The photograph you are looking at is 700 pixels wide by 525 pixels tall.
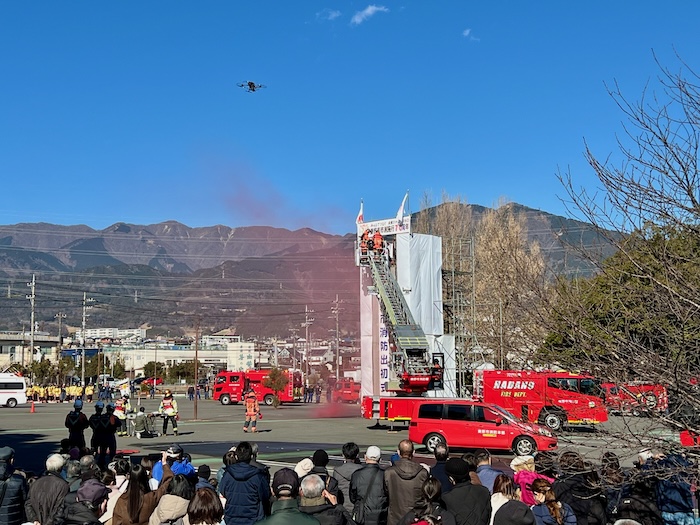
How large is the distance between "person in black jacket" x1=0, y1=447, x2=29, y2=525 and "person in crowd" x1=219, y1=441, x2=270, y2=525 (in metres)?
2.38

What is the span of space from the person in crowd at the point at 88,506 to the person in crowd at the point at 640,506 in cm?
607

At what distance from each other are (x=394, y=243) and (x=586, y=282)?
39642 millimetres

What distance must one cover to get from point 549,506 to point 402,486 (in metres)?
1.71

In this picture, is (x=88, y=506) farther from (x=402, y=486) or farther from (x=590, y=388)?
(x=590, y=388)

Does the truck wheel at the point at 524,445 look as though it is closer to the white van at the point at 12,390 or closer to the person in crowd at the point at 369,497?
the person in crowd at the point at 369,497

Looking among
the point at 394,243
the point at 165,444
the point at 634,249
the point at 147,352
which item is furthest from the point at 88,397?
the point at 147,352

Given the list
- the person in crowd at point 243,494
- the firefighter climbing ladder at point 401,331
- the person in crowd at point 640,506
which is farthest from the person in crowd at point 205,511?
the firefighter climbing ladder at point 401,331

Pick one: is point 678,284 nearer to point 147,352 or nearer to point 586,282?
point 586,282

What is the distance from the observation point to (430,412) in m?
25.9

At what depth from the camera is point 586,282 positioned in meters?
11.0

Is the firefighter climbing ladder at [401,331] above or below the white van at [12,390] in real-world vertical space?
above

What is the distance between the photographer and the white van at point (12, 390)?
55.7 meters

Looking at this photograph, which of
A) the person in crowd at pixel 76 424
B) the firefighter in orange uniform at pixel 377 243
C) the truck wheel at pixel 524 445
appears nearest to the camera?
→ the person in crowd at pixel 76 424

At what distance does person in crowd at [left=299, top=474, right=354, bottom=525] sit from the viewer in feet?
25.5
